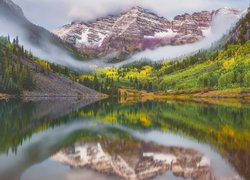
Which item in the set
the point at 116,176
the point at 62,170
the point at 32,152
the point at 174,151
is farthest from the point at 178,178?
the point at 32,152

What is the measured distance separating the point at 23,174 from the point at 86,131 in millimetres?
31395

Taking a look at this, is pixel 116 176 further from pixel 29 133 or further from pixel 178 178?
pixel 29 133

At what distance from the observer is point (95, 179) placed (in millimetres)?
28172

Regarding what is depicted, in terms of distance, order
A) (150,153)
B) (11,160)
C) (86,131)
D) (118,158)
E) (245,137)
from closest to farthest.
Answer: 1. (11,160)
2. (118,158)
3. (150,153)
4. (245,137)
5. (86,131)

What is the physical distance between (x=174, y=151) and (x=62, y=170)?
572 inches

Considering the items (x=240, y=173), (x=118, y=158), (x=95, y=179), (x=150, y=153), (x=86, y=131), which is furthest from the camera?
(x=86, y=131)

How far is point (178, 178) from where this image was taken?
29.1 metres

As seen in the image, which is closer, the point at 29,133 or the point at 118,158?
the point at 118,158

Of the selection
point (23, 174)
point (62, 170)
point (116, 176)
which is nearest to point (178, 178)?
point (116, 176)

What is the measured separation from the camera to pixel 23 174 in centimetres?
2942

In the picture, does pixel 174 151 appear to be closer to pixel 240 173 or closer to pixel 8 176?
pixel 240 173

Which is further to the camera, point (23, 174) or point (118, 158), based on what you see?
point (118, 158)

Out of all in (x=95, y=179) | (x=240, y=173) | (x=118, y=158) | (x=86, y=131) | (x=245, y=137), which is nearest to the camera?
(x=95, y=179)

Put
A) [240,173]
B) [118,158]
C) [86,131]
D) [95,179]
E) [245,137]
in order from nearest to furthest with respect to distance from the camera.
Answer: [95,179] → [240,173] → [118,158] → [245,137] → [86,131]
